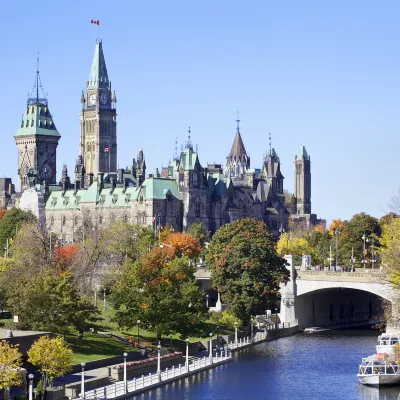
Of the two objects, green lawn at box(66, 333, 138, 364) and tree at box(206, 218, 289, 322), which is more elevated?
tree at box(206, 218, 289, 322)

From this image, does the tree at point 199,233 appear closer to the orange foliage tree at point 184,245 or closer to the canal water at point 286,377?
the orange foliage tree at point 184,245

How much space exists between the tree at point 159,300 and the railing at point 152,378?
3429 millimetres

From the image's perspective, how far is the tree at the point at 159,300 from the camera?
94.0 m

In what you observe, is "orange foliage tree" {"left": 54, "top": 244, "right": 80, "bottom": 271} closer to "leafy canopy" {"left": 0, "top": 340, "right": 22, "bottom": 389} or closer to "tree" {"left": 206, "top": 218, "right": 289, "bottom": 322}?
"tree" {"left": 206, "top": 218, "right": 289, "bottom": 322}

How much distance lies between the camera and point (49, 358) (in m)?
69.4

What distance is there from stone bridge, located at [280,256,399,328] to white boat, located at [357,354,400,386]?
2313 cm

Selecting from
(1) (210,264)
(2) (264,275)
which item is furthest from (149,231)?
(2) (264,275)

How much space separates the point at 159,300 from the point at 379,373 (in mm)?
22012

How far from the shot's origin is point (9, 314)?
10075cm

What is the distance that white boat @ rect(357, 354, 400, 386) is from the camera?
267 ft

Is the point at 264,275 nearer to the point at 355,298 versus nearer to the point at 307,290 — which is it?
the point at 307,290

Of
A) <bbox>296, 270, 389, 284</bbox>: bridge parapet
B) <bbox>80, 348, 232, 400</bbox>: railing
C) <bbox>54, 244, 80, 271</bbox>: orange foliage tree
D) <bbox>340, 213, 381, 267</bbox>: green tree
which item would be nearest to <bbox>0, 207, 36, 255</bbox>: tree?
→ <bbox>54, 244, 80, 271</bbox>: orange foliage tree

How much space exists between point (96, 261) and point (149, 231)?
33.6 metres

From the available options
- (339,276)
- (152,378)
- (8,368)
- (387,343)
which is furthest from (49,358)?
(339,276)
